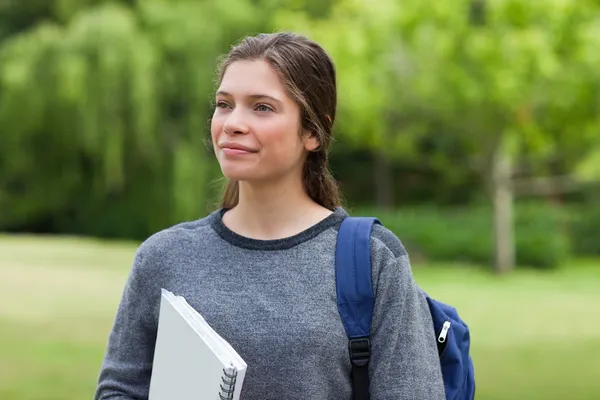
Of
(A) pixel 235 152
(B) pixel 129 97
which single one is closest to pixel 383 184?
(B) pixel 129 97

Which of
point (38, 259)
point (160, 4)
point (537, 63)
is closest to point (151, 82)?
point (160, 4)

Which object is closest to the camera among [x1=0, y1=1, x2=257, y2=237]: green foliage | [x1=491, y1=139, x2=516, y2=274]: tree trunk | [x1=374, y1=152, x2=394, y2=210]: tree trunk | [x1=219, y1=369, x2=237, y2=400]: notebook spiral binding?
[x1=219, y1=369, x2=237, y2=400]: notebook spiral binding

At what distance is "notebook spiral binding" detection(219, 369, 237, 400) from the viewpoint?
144 centimetres

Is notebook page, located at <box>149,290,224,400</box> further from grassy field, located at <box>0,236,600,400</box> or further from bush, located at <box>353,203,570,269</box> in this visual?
bush, located at <box>353,203,570,269</box>

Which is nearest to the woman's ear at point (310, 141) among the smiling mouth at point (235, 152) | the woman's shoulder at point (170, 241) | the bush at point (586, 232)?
the smiling mouth at point (235, 152)

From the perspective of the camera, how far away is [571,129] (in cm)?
1748

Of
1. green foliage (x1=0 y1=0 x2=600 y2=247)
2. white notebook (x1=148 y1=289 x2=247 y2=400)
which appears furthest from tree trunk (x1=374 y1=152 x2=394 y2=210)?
white notebook (x1=148 y1=289 x2=247 y2=400)

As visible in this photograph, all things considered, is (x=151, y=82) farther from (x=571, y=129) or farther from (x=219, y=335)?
(x=219, y=335)

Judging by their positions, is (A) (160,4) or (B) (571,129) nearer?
(B) (571,129)

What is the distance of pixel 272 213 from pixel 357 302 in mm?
232

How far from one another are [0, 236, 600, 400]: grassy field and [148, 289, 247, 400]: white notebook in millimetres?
4710

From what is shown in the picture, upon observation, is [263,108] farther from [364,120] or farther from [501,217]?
[501,217]

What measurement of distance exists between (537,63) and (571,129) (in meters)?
2.20

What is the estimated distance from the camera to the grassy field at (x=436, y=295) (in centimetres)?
687
